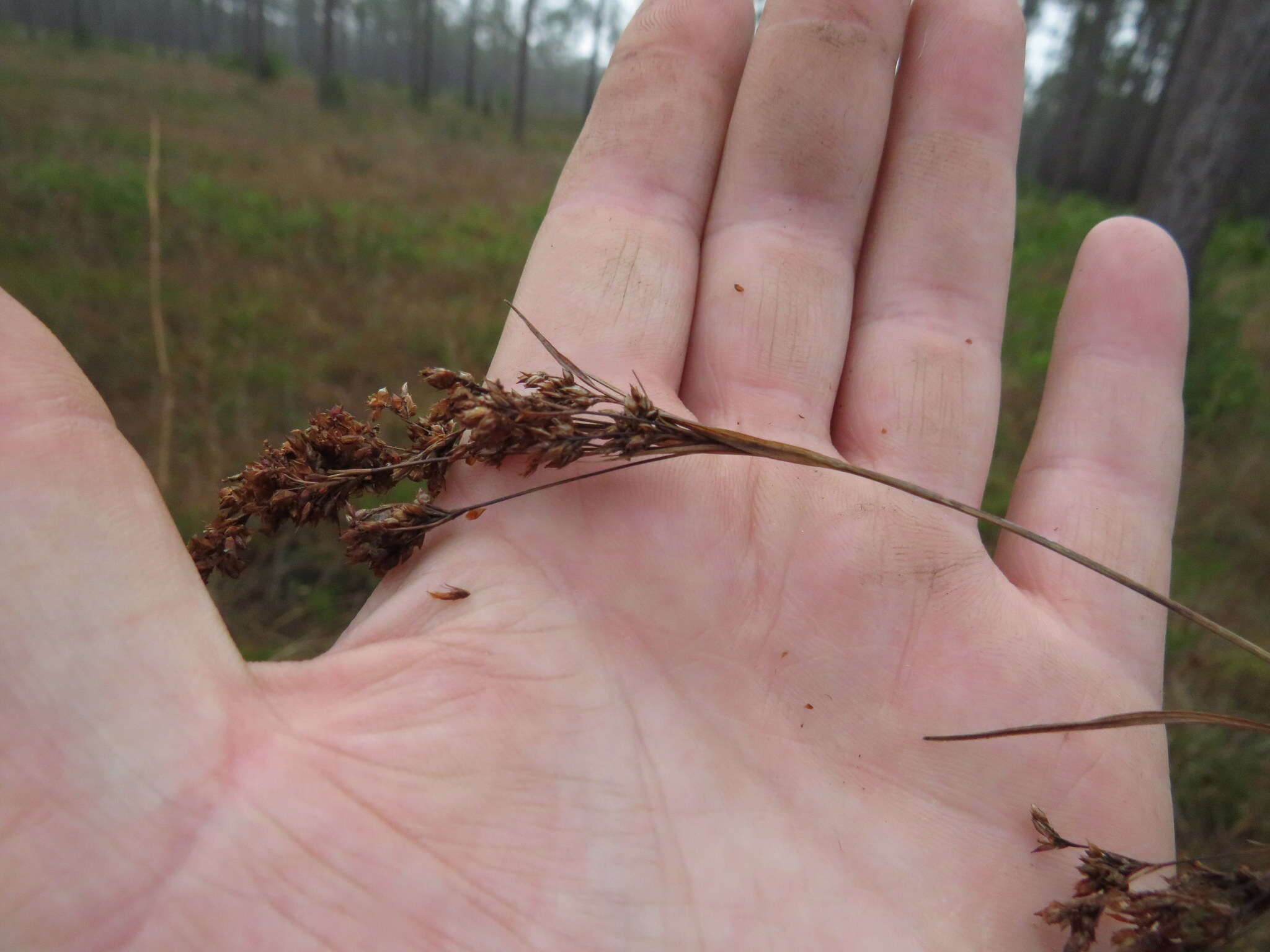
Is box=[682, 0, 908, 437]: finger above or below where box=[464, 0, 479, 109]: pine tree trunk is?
below

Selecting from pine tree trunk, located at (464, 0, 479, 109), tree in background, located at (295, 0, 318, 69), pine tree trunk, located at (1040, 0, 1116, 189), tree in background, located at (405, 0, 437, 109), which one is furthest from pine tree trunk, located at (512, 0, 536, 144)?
tree in background, located at (295, 0, 318, 69)

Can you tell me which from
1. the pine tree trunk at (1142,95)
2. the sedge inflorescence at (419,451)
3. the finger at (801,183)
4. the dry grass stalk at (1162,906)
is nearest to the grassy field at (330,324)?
the sedge inflorescence at (419,451)

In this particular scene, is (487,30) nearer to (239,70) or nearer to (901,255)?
(239,70)

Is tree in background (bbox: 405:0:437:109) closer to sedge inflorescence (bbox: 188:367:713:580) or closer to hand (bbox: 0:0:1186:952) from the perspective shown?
hand (bbox: 0:0:1186:952)

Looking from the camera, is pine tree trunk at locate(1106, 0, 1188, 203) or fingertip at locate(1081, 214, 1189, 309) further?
pine tree trunk at locate(1106, 0, 1188, 203)

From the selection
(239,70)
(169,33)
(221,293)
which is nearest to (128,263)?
(221,293)

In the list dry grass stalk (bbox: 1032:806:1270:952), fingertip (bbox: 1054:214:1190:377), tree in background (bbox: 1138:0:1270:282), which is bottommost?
dry grass stalk (bbox: 1032:806:1270:952)
